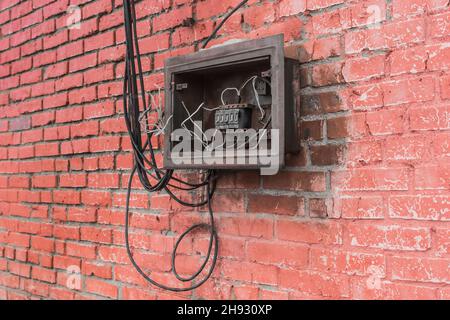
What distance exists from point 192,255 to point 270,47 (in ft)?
2.84

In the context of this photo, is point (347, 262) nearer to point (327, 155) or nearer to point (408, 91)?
point (327, 155)

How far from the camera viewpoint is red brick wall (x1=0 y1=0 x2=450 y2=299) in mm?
1430

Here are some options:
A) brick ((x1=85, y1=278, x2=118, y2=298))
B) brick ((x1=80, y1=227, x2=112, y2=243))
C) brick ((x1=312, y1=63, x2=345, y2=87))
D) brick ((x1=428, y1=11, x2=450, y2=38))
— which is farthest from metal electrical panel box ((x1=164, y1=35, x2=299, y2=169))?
brick ((x1=85, y1=278, x2=118, y2=298))

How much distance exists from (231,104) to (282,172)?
292mm

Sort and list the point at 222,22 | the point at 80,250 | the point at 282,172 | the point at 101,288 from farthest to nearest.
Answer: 1. the point at 80,250
2. the point at 101,288
3. the point at 222,22
4. the point at 282,172

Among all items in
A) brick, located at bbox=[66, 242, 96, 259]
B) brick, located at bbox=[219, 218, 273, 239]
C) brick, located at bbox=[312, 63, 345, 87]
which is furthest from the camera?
brick, located at bbox=[66, 242, 96, 259]

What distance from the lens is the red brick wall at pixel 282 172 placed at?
143 centimetres

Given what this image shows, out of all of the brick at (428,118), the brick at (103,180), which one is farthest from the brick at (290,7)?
the brick at (103,180)

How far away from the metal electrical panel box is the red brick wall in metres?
0.13

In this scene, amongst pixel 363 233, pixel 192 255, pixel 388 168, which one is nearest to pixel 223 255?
pixel 192 255

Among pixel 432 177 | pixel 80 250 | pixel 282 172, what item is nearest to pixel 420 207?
pixel 432 177

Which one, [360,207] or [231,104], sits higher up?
[231,104]

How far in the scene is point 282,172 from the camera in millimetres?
1716

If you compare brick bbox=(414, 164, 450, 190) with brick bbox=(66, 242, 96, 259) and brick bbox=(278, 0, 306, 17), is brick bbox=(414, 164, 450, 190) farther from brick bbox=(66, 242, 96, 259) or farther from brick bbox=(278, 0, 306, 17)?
brick bbox=(66, 242, 96, 259)
